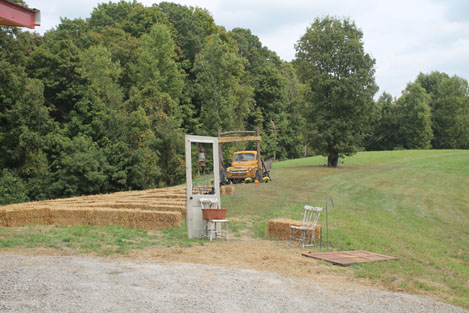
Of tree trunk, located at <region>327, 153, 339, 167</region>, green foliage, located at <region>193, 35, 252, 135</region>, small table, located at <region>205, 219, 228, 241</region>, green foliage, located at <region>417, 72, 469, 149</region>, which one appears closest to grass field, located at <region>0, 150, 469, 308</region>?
small table, located at <region>205, 219, 228, 241</region>

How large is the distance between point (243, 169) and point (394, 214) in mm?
10936

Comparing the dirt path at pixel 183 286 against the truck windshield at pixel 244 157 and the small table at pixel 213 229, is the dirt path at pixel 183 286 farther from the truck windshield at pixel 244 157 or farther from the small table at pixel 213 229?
the truck windshield at pixel 244 157

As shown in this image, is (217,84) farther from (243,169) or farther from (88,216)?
(88,216)

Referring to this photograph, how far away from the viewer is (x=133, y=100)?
4178cm

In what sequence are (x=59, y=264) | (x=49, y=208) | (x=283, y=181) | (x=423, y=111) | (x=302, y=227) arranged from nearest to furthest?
(x=59, y=264), (x=302, y=227), (x=49, y=208), (x=283, y=181), (x=423, y=111)

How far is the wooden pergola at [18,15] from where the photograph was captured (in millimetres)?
6281

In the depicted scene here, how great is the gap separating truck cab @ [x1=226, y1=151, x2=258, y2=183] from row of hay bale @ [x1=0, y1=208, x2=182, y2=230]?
14.4 meters

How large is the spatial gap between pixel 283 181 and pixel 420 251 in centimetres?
1825

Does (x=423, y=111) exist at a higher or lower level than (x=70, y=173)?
higher

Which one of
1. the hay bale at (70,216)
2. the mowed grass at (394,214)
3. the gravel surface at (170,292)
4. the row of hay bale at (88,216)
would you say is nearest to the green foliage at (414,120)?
the mowed grass at (394,214)

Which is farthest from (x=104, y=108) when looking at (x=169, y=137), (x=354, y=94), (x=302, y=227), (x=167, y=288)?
(x=167, y=288)

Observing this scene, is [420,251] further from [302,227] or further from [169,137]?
[169,137]

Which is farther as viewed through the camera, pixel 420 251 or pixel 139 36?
pixel 139 36

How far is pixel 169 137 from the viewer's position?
3897 centimetres
